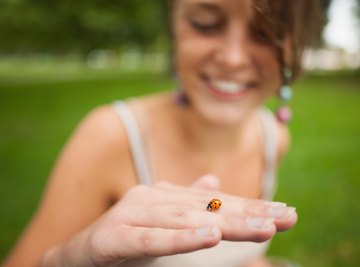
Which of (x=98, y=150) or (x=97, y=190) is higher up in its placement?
(x=98, y=150)

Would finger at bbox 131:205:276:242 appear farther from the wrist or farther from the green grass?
the green grass

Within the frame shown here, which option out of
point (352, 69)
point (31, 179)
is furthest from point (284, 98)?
point (352, 69)

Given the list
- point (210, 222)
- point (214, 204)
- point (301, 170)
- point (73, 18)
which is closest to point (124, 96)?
point (73, 18)

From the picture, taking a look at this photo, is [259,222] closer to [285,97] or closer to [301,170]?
[285,97]

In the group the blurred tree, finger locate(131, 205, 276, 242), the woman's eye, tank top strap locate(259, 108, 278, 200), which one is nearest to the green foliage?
the blurred tree

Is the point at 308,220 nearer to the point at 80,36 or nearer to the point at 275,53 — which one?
the point at 275,53
